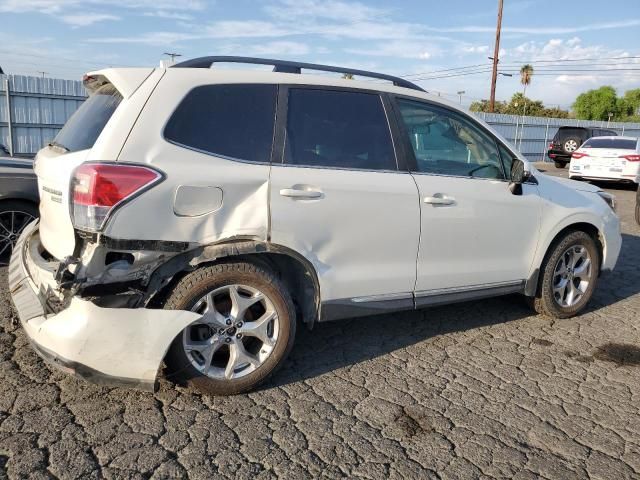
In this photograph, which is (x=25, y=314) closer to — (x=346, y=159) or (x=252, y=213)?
(x=252, y=213)

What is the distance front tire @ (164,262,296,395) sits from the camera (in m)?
3.15

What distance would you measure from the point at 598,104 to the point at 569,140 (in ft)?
198

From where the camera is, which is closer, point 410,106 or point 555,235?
point 410,106

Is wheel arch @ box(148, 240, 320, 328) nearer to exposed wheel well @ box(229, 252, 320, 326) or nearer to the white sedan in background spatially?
exposed wheel well @ box(229, 252, 320, 326)

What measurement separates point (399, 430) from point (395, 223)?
51.1 inches

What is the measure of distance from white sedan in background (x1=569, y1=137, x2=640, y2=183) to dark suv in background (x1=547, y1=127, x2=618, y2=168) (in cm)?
709

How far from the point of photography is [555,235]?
4688mm

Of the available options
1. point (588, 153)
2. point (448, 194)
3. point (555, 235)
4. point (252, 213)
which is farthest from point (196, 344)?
point (588, 153)

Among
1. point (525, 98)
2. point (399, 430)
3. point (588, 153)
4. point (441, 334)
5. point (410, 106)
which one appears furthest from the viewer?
point (525, 98)

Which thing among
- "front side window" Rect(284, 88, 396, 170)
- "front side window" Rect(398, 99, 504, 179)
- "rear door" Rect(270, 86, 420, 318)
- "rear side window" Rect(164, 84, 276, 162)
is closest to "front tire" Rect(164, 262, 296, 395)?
"rear door" Rect(270, 86, 420, 318)

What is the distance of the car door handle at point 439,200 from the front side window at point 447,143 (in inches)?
7.4

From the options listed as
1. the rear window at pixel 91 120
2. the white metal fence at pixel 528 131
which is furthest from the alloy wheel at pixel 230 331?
the white metal fence at pixel 528 131

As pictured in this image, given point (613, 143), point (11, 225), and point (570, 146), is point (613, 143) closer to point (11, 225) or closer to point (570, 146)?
point (570, 146)

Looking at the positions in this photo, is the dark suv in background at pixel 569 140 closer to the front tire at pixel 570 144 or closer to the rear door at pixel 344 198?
the front tire at pixel 570 144
